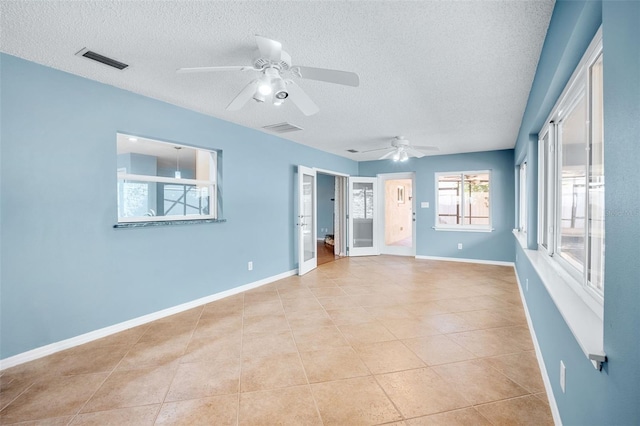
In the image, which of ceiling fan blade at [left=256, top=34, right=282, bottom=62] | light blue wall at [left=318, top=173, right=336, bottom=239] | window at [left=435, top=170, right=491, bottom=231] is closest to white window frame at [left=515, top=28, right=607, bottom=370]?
ceiling fan blade at [left=256, top=34, right=282, bottom=62]

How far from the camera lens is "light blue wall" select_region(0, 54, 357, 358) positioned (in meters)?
2.33

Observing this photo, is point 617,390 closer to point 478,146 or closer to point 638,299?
point 638,299

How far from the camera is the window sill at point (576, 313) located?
1.00 metres

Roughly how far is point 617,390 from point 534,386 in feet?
4.84

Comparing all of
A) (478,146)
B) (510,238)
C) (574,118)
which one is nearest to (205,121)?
(574,118)

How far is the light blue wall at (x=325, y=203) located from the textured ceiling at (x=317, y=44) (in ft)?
22.7

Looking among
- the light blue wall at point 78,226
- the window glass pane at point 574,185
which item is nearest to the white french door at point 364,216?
the light blue wall at point 78,226

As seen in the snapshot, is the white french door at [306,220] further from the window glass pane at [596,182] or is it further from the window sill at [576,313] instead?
the window glass pane at [596,182]

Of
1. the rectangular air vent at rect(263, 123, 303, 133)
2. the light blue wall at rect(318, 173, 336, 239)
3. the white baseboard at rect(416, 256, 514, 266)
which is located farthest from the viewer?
the light blue wall at rect(318, 173, 336, 239)

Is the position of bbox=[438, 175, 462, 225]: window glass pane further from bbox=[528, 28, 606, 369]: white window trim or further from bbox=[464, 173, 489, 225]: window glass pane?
bbox=[528, 28, 606, 369]: white window trim

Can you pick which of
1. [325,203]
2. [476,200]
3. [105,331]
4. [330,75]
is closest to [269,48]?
[330,75]

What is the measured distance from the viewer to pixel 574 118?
2.06m

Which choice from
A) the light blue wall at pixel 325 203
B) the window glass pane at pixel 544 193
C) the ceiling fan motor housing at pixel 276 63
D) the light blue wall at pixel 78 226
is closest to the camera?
the ceiling fan motor housing at pixel 276 63

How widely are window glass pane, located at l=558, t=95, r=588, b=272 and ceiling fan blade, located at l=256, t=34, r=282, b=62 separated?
184cm
